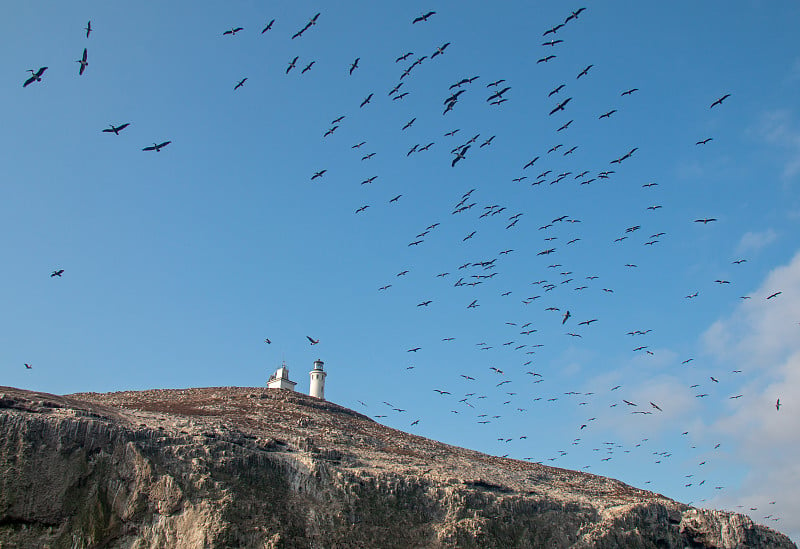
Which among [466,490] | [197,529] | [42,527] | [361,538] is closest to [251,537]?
[197,529]

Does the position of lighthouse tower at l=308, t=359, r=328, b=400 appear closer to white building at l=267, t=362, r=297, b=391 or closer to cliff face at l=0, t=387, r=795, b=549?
white building at l=267, t=362, r=297, b=391

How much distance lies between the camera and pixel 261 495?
35531 mm

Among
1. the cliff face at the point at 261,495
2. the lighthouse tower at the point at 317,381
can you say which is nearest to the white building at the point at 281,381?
the lighthouse tower at the point at 317,381

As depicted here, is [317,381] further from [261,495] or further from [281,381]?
[261,495]

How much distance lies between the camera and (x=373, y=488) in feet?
126

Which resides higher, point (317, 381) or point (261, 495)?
point (317, 381)

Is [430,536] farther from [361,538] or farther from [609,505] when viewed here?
[609,505]

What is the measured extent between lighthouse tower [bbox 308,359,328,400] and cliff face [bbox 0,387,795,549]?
90.7 ft

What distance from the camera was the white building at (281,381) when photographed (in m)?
79.5

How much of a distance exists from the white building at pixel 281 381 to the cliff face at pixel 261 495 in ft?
90.3

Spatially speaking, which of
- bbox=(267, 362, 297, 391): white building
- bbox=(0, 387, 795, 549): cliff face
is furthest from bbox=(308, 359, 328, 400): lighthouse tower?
bbox=(0, 387, 795, 549): cliff face

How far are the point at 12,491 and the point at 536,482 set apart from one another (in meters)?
36.7

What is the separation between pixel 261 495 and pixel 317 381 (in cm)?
4462

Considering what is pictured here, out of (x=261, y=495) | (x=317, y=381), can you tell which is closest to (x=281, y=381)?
(x=317, y=381)
